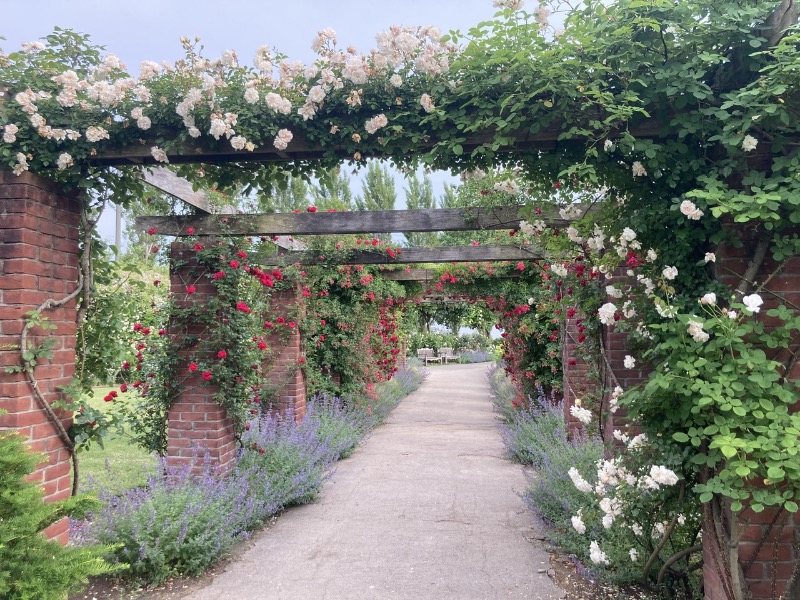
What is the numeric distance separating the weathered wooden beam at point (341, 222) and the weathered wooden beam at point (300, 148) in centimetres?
173

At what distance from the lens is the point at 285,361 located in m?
7.34

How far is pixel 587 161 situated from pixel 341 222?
8.49ft

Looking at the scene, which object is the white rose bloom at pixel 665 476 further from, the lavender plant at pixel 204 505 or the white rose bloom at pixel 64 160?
the white rose bloom at pixel 64 160

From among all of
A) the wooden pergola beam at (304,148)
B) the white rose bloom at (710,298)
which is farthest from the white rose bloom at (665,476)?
the wooden pergola beam at (304,148)

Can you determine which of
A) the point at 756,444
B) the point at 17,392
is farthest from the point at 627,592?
the point at 17,392

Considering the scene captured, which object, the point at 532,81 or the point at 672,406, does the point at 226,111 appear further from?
the point at 672,406

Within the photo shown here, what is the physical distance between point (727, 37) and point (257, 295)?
14.3ft

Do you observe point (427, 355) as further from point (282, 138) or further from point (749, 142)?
point (749, 142)

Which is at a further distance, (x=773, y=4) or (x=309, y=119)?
(x=309, y=119)

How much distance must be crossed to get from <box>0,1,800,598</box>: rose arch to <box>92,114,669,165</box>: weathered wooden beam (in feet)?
0.04

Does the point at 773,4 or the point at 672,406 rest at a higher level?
the point at 773,4

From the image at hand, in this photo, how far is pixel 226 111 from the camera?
114 inches

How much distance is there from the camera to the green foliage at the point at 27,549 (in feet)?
7.07

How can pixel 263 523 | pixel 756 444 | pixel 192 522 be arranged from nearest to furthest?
pixel 756 444
pixel 192 522
pixel 263 523
